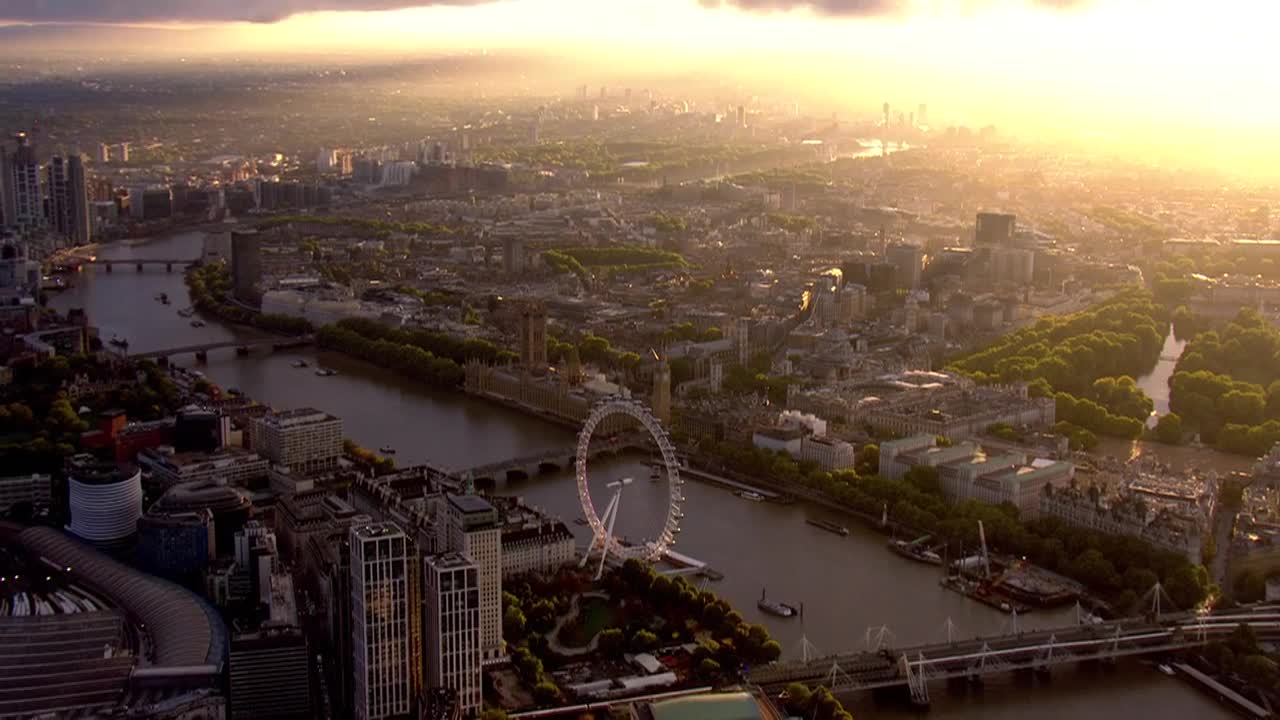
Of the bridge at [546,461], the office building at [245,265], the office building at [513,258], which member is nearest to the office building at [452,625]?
the bridge at [546,461]

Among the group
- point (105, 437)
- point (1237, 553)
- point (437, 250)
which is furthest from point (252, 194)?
point (1237, 553)

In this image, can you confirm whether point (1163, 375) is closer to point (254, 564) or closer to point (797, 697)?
point (797, 697)

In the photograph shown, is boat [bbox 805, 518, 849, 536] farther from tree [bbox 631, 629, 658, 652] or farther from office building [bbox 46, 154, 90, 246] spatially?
office building [bbox 46, 154, 90, 246]

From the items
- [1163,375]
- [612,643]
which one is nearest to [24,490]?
[612,643]

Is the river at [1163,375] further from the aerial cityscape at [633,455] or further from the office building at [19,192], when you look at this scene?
the office building at [19,192]

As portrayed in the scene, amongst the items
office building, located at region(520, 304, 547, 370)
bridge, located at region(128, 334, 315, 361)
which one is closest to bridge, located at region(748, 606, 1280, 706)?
office building, located at region(520, 304, 547, 370)
